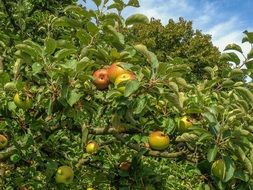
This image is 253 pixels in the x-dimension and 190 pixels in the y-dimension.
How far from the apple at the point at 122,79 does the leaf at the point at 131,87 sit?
104mm

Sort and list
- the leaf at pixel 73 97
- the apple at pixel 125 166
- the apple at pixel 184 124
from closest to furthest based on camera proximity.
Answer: the leaf at pixel 73 97, the apple at pixel 184 124, the apple at pixel 125 166

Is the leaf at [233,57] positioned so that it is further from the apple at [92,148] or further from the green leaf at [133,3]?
the apple at [92,148]

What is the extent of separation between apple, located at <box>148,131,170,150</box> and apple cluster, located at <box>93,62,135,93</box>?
44 cm

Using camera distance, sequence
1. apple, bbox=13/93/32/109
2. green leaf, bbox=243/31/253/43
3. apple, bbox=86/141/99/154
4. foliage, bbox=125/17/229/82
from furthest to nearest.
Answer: foliage, bbox=125/17/229/82
apple, bbox=86/141/99/154
green leaf, bbox=243/31/253/43
apple, bbox=13/93/32/109

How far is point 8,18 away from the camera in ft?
19.4

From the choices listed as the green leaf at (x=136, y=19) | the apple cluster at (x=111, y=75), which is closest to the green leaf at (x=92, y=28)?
the apple cluster at (x=111, y=75)

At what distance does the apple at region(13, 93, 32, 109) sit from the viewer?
321cm

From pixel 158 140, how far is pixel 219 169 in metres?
0.44

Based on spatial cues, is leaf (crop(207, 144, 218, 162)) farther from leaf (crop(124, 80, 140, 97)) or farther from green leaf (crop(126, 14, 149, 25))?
green leaf (crop(126, 14, 149, 25))

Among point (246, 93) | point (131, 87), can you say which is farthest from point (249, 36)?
point (131, 87)

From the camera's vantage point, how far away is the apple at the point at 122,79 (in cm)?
280

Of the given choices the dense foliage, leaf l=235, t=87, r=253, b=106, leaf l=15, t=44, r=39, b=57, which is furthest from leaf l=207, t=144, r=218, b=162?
leaf l=15, t=44, r=39, b=57

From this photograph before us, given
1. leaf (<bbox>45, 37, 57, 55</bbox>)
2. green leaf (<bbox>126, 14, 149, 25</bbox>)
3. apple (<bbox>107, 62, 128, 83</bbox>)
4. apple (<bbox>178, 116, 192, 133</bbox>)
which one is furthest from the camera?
green leaf (<bbox>126, 14, 149, 25</bbox>)

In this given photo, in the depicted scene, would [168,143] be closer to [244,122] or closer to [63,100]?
[244,122]
